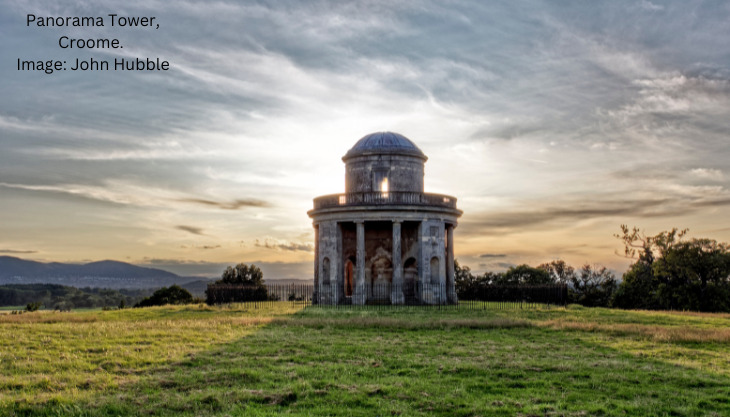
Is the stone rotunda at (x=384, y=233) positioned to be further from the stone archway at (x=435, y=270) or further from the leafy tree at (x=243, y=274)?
the leafy tree at (x=243, y=274)

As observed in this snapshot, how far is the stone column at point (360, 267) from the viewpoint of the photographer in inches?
1563

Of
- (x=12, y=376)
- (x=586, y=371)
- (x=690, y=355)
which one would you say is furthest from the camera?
(x=690, y=355)

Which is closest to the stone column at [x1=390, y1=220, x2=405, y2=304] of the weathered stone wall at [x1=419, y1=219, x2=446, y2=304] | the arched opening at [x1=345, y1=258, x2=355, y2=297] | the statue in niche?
the weathered stone wall at [x1=419, y1=219, x2=446, y2=304]

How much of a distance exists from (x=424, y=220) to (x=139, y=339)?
2436 centimetres

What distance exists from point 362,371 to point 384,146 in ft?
102

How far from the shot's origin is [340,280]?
4169 cm

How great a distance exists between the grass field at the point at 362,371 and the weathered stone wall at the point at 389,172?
21.1m

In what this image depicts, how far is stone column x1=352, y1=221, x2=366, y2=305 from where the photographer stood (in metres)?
39.7

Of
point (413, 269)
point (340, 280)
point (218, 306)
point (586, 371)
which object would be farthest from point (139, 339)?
point (413, 269)

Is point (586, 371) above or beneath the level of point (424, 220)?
beneath

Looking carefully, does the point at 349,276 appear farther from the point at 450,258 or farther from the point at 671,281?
the point at 671,281

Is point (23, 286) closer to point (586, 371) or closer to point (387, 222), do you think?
point (387, 222)

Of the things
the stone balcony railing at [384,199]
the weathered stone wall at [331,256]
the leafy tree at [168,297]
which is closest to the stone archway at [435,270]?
the stone balcony railing at [384,199]

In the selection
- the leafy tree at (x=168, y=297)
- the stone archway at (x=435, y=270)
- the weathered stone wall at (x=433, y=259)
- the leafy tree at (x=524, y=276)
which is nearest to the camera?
the weathered stone wall at (x=433, y=259)
